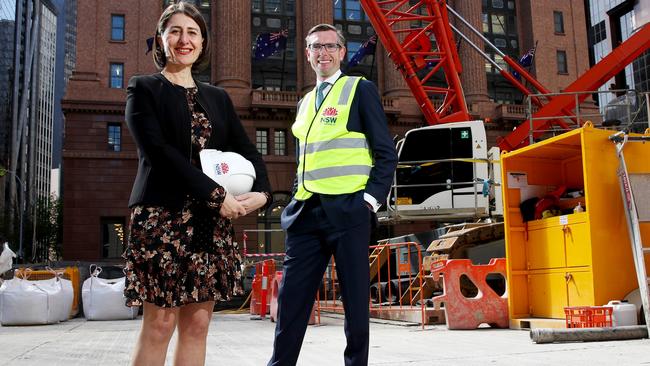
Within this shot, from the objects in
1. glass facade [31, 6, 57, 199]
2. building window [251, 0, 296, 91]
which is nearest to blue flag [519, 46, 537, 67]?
building window [251, 0, 296, 91]

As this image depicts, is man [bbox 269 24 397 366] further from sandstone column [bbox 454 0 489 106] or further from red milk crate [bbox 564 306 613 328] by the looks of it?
sandstone column [bbox 454 0 489 106]

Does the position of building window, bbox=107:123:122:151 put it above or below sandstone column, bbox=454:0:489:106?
below

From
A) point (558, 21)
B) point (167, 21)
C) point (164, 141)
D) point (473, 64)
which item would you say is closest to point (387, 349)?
point (164, 141)

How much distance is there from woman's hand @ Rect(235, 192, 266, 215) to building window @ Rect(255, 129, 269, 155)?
36276 mm

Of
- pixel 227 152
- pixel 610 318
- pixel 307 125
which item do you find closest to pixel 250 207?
pixel 227 152

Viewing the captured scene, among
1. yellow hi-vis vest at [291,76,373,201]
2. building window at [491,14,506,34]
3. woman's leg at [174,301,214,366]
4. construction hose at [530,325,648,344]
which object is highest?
building window at [491,14,506,34]

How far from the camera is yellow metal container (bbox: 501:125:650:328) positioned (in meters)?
8.50

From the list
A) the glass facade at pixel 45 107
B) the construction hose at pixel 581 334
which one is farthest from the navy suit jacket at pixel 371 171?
the glass facade at pixel 45 107

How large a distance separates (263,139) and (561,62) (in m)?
21.1

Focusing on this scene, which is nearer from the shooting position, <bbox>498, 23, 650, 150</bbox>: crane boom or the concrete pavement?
the concrete pavement

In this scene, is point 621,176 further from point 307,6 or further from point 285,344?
point 307,6

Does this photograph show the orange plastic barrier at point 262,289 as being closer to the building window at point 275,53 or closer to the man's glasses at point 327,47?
the man's glasses at point 327,47

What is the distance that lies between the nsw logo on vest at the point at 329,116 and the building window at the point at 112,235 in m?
34.6

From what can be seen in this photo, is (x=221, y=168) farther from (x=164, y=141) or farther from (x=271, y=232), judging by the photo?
(x=271, y=232)
